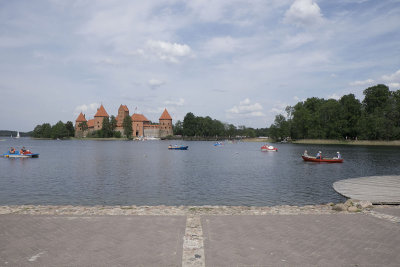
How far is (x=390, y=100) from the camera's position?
9050cm

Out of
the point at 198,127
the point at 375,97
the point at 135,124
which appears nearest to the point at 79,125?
the point at 135,124

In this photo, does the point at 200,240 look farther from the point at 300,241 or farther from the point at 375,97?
the point at 375,97

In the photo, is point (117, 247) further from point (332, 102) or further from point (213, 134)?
point (213, 134)

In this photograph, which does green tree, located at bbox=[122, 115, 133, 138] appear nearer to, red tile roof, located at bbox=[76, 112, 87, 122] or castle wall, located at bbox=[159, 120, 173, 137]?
castle wall, located at bbox=[159, 120, 173, 137]

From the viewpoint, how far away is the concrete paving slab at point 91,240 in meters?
5.96

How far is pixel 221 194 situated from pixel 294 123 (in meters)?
103

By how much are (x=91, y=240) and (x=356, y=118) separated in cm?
10303

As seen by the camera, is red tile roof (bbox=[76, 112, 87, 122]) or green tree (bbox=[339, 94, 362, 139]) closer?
green tree (bbox=[339, 94, 362, 139])

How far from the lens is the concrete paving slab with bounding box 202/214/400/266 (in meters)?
6.03

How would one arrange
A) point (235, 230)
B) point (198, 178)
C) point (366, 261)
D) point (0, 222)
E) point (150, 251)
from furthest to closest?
point (198, 178), point (0, 222), point (235, 230), point (150, 251), point (366, 261)

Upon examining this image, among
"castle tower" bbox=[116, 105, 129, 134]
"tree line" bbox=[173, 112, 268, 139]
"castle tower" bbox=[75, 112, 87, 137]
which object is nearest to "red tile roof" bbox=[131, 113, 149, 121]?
"castle tower" bbox=[116, 105, 129, 134]

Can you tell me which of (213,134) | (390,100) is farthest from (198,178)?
(213,134)

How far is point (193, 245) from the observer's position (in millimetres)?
6824

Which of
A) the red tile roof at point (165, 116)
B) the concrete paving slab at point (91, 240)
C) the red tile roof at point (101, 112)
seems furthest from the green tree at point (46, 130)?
the concrete paving slab at point (91, 240)
